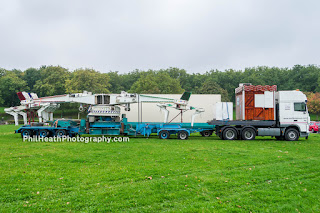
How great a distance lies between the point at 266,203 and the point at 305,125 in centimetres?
1426

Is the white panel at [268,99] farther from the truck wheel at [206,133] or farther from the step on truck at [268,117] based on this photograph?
the truck wheel at [206,133]

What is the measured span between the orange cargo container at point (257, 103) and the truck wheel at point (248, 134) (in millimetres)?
855

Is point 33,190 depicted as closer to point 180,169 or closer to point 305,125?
point 180,169

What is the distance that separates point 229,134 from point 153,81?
37.0m

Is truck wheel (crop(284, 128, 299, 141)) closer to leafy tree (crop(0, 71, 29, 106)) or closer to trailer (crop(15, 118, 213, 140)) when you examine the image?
trailer (crop(15, 118, 213, 140))

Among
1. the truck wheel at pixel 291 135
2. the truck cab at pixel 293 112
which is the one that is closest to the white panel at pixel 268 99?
the truck cab at pixel 293 112

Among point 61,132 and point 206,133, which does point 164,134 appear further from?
point 61,132

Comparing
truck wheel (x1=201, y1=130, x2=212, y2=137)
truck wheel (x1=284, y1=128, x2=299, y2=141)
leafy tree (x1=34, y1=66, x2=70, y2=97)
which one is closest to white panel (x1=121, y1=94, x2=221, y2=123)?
truck wheel (x1=201, y1=130, x2=212, y2=137)

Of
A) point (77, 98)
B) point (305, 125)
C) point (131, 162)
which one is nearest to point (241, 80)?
point (305, 125)

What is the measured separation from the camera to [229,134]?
57.1 ft

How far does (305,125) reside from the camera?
667 inches

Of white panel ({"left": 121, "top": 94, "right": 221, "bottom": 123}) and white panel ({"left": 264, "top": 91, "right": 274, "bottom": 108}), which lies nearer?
white panel ({"left": 264, "top": 91, "right": 274, "bottom": 108})

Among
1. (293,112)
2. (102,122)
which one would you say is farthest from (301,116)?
(102,122)

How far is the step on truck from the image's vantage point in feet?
55.7
